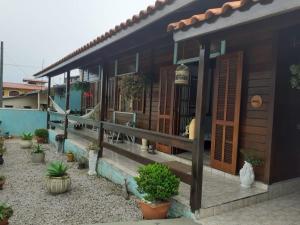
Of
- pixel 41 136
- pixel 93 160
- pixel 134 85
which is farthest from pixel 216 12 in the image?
pixel 41 136

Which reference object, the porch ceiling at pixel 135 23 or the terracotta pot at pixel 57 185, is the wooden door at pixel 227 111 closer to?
the porch ceiling at pixel 135 23

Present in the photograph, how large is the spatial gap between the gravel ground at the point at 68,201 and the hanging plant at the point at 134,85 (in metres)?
2.11

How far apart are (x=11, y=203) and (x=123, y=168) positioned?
182 cm

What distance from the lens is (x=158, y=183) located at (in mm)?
3719

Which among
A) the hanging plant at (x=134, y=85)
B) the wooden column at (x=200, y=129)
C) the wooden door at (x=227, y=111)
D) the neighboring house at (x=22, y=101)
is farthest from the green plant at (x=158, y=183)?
the neighboring house at (x=22, y=101)

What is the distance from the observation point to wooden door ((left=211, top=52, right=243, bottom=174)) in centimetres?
469

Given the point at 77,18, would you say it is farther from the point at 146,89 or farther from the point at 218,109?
the point at 218,109

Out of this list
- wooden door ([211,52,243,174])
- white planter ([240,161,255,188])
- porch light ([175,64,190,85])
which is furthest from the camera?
porch light ([175,64,190,85])

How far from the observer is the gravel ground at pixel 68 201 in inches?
158

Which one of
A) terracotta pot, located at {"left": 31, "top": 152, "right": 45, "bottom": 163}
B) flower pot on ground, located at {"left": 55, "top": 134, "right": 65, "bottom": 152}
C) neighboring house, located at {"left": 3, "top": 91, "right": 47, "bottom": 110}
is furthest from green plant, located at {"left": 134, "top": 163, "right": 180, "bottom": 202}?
neighboring house, located at {"left": 3, "top": 91, "right": 47, "bottom": 110}

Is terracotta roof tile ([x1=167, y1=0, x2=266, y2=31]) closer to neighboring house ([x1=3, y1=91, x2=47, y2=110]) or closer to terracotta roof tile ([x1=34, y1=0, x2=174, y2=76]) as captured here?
terracotta roof tile ([x1=34, y1=0, x2=174, y2=76])

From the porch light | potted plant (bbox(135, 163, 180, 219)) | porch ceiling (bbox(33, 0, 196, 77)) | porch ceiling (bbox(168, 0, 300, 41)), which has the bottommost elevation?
potted plant (bbox(135, 163, 180, 219))

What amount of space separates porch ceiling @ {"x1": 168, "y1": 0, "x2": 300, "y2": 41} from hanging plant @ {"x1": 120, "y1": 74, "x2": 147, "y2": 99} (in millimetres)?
3923

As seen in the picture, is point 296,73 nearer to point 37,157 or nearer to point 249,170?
point 249,170
